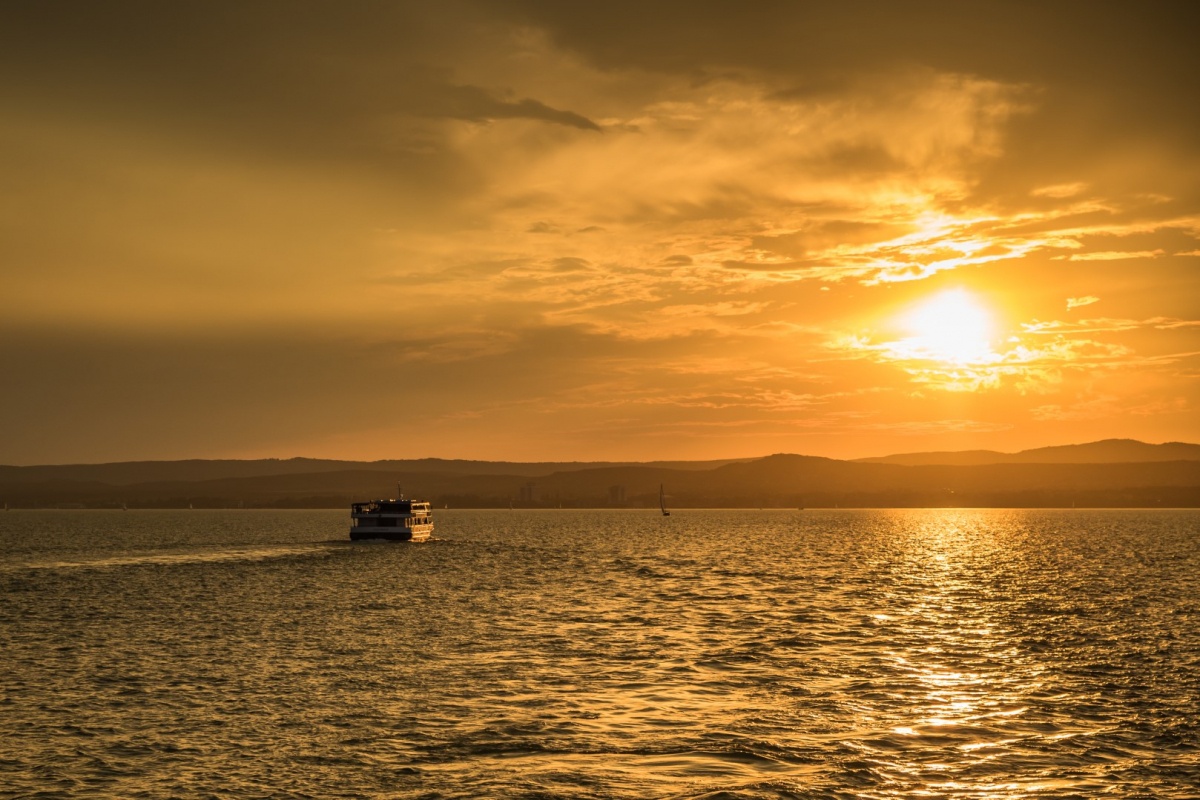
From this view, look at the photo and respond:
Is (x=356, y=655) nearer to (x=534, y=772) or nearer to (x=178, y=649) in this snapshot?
(x=178, y=649)

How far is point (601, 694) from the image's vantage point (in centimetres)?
5034

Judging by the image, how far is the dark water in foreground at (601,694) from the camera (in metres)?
36.5

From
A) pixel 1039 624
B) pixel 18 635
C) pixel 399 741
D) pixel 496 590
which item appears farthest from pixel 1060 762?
pixel 496 590

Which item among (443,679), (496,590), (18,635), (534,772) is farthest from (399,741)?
(496,590)

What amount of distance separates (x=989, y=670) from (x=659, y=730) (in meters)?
24.5

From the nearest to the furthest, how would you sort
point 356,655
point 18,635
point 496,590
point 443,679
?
1. point 443,679
2. point 356,655
3. point 18,635
4. point 496,590

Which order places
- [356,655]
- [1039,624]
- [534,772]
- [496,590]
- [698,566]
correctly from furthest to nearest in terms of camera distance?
[698,566], [496,590], [1039,624], [356,655], [534,772]

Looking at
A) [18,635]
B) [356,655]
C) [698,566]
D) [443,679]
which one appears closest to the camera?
[443,679]

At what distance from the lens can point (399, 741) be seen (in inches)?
1630

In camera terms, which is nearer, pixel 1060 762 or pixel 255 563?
pixel 1060 762

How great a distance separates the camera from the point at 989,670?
58.5m

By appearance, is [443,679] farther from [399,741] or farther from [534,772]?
[534,772]

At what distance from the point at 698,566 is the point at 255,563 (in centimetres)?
6568

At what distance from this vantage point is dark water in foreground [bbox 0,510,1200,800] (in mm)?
36500
